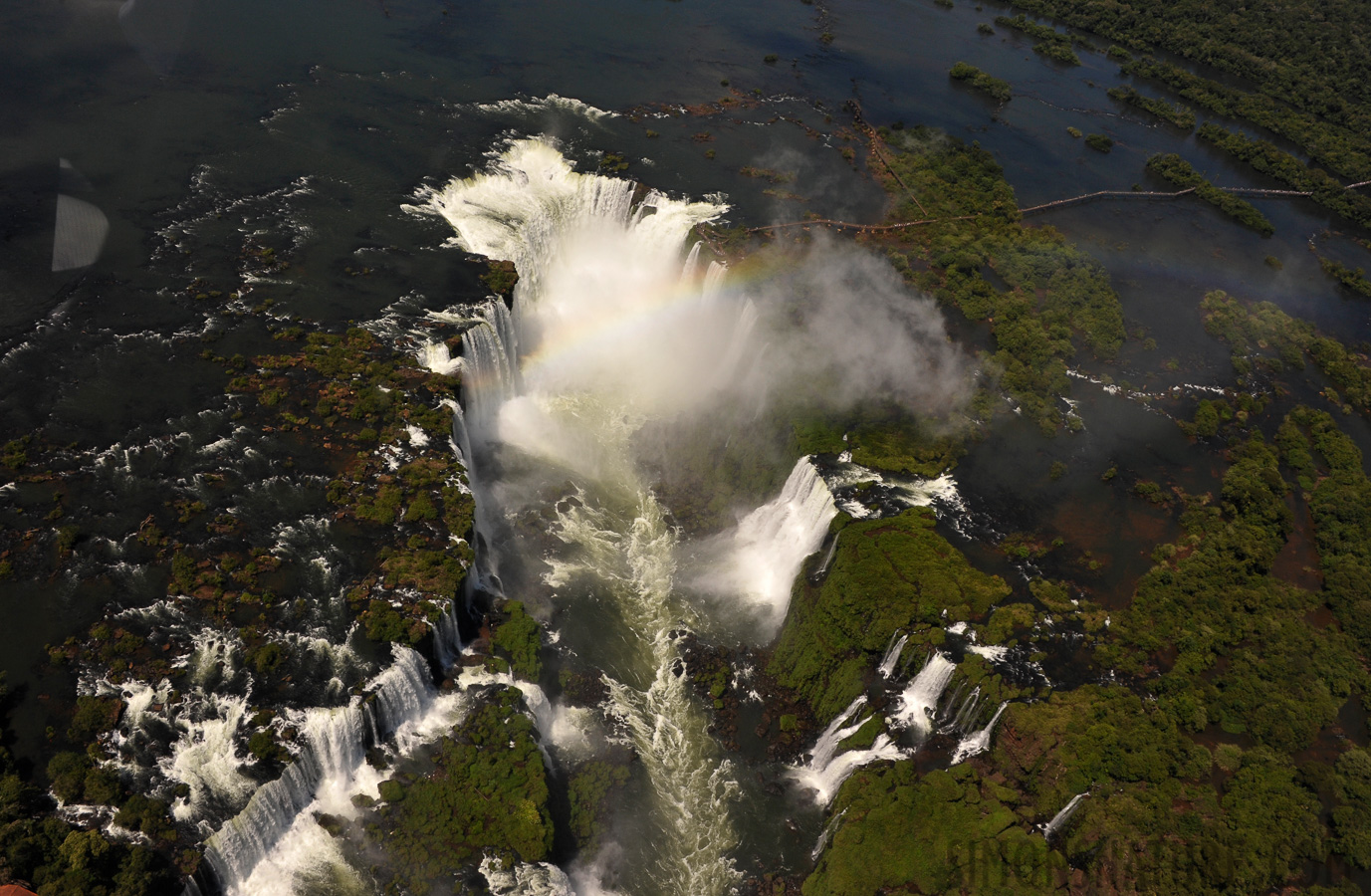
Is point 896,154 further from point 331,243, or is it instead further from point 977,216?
point 331,243

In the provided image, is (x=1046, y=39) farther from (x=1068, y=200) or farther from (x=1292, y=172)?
(x=1068, y=200)

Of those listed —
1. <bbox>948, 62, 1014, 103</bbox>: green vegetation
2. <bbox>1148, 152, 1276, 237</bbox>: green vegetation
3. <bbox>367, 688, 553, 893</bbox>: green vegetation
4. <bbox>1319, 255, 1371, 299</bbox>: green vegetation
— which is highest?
<bbox>948, 62, 1014, 103</bbox>: green vegetation

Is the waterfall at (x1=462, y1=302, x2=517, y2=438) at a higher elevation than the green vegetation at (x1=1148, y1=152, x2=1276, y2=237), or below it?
below

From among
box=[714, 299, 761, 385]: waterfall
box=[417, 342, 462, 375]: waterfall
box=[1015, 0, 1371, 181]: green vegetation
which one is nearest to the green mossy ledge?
box=[714, 299, 761, 385]: waterfall

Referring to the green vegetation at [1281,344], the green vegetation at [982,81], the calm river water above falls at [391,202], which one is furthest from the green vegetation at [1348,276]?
→ the green vegetation at [982,81]

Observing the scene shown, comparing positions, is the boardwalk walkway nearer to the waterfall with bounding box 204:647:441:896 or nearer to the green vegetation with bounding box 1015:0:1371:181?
the green vegetation with bounding box 1015:0:1371:181
